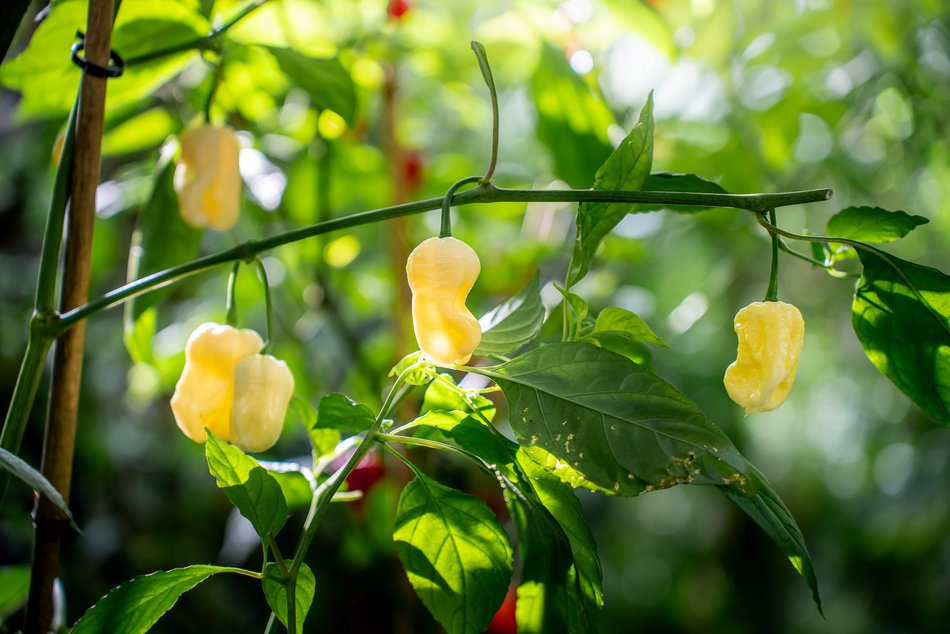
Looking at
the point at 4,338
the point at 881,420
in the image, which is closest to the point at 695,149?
the point at 4,338

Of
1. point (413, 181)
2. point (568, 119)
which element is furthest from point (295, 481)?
point (413, 181)

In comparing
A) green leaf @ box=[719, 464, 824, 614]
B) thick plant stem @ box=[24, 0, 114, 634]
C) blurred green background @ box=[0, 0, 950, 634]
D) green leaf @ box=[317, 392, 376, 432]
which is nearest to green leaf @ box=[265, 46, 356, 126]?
blurred green background @ box=[0, 0, 950, 634]

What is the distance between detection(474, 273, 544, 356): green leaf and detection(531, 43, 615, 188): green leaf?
0.28 meters

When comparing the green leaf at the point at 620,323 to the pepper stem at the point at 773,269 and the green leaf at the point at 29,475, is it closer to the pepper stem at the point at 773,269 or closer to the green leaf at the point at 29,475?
the pepper stem at the point at 773,269

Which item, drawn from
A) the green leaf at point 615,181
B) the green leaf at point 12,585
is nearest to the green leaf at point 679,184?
the green leaf at point 615,181

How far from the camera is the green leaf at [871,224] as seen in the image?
35 centimetres

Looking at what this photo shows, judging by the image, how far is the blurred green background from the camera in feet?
2.40

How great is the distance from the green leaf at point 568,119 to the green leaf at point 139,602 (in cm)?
42

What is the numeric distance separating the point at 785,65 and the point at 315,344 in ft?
2.20

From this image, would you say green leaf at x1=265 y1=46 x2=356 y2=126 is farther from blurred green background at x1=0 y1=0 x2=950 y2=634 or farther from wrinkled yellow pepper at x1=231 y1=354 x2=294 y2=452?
wrinkled yellow pepper at x1=231 y1=354 x2=294 y2=452

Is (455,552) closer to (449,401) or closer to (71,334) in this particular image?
(449,401)

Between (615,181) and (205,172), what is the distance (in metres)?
0.30

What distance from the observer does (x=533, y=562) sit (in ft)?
1.17

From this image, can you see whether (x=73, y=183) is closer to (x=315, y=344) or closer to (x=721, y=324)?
(x=315, y=344)
